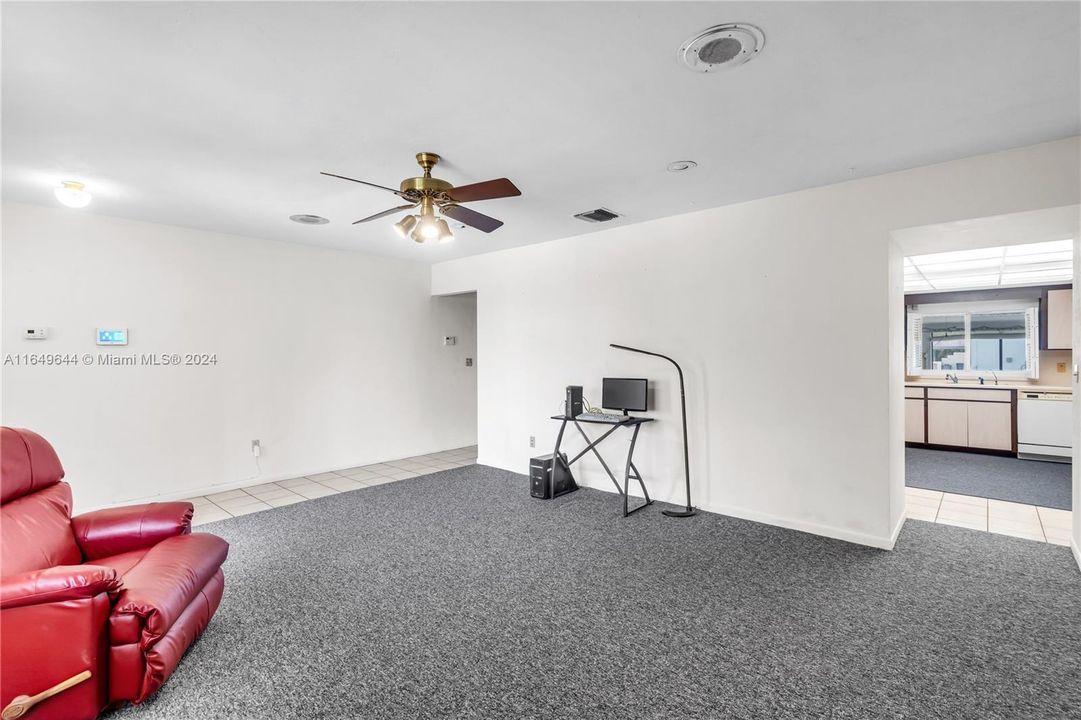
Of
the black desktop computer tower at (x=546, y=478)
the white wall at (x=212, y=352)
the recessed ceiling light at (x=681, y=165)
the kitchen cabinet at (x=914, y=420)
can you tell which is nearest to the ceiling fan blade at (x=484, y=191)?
the recessed ceiling light at (x=681, y=165)

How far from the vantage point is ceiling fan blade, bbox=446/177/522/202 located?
9.12ft

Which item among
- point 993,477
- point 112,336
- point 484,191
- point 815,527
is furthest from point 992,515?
point 112,336

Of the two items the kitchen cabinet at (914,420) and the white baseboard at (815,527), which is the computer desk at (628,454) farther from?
the kitchen cabinet at (914,420)

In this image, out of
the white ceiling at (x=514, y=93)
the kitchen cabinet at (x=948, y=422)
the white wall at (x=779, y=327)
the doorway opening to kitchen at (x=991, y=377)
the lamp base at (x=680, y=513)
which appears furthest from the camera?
the kitchen cabinet at (x=948, y=422)

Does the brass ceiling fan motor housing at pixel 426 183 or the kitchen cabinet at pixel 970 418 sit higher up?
the brass ceiling fan motor housing at pixel 426 183

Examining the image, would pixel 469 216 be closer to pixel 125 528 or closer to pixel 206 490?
pixel 125 528

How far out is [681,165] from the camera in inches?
126

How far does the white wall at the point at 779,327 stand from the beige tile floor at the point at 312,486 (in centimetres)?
178

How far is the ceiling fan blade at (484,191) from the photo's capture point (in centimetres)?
278

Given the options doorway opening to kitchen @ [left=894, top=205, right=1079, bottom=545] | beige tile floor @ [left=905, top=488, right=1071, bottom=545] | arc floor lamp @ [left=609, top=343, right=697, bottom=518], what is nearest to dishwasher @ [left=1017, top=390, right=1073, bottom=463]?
doorway opening to kitchen @ [left=894, top=205, right=1079, bottom=545]

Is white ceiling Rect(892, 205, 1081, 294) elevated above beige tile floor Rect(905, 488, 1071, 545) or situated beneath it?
elevated above

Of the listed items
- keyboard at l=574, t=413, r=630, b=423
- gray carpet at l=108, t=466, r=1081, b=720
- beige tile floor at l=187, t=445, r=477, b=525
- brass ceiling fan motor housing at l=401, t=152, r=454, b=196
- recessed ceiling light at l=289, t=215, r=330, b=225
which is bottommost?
gray carpet at l=108, t=466, r=1081, b=720

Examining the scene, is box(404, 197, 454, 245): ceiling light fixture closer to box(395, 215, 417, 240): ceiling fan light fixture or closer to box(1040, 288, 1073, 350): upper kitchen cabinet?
box(395, 215, 417, 240): ceiling fan light fixture

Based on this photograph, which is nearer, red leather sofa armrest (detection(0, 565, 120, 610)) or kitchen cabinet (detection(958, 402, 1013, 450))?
red leather sofa armrest (detection(0, 565, 120, 610))
